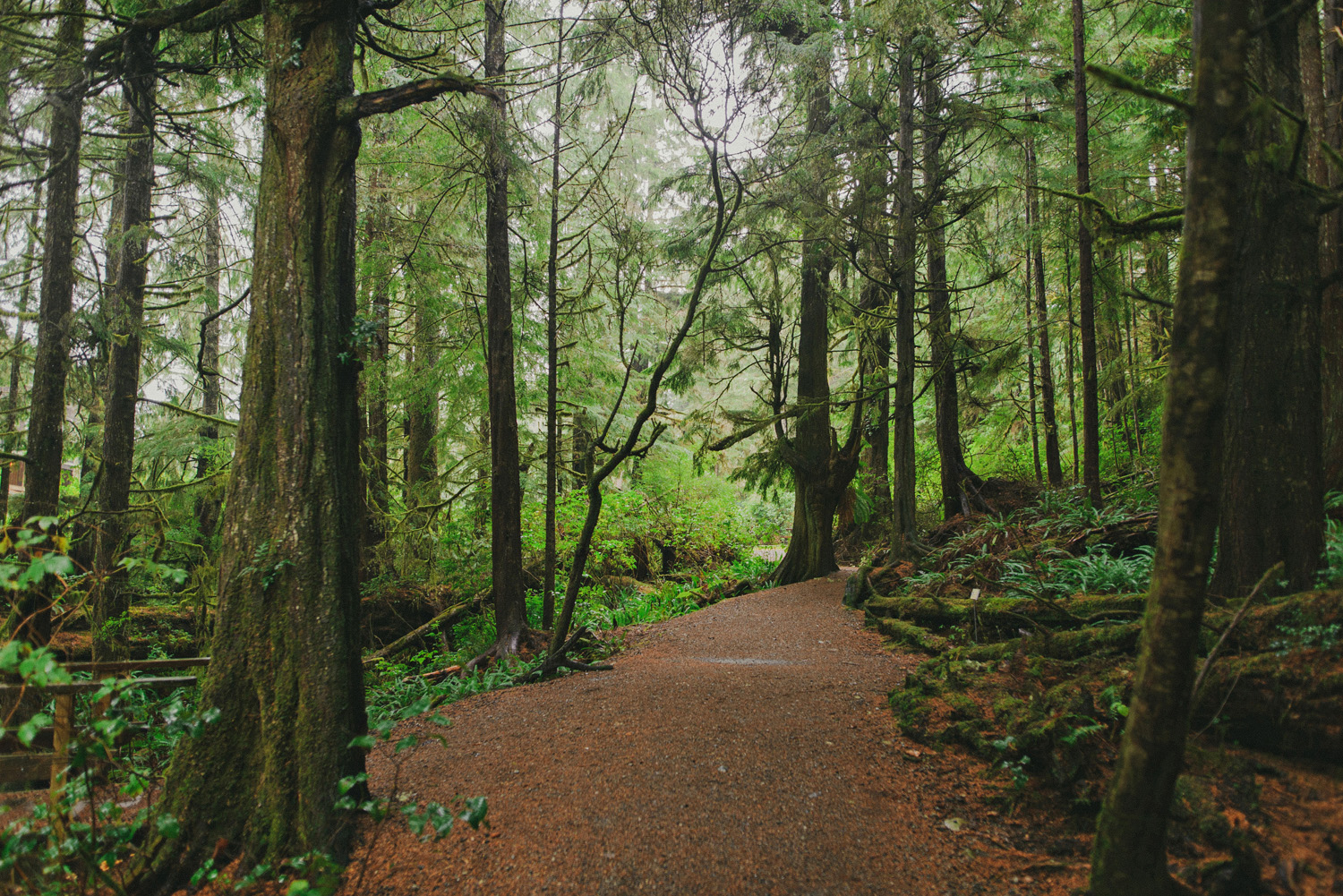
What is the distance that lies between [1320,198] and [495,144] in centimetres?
676

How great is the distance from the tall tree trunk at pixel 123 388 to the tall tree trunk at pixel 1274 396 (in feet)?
34.0

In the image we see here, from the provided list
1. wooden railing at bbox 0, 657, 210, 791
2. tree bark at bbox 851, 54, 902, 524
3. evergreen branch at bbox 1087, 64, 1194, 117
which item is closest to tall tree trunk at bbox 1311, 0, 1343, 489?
tree bark at bbox 851, 54, 902, 524

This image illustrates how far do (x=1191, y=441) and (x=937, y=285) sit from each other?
8720 mm

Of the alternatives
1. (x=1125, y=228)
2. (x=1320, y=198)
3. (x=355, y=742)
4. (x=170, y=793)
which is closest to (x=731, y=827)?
(x=355, y=742)

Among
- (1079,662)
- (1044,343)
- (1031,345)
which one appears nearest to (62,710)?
(1079,662)

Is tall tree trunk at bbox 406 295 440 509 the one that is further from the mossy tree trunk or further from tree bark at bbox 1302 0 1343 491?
tree bark at bbox 1302 0 1343 491

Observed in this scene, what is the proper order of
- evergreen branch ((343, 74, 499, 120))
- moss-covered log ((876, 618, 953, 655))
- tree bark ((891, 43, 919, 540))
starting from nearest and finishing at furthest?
1. evergreen branch ((343, 74, 499, 120))
2. moss-covered log ((876, 618, 953, 655))
3. tree bark ((891, 43, 919, 540))

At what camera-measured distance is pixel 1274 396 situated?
12.1ft

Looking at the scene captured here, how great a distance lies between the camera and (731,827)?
3.08 metres

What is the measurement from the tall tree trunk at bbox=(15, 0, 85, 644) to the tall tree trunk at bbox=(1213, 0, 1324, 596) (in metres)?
10.8

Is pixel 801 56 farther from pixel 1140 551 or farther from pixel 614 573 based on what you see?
pixel 614 573

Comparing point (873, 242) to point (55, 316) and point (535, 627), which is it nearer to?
point (535, 627)

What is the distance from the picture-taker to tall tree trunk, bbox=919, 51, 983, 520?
28.0ft

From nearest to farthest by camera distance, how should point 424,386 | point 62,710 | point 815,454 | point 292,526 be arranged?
point 292,526 → point 62,710 → point 424,386 → point 815,454
